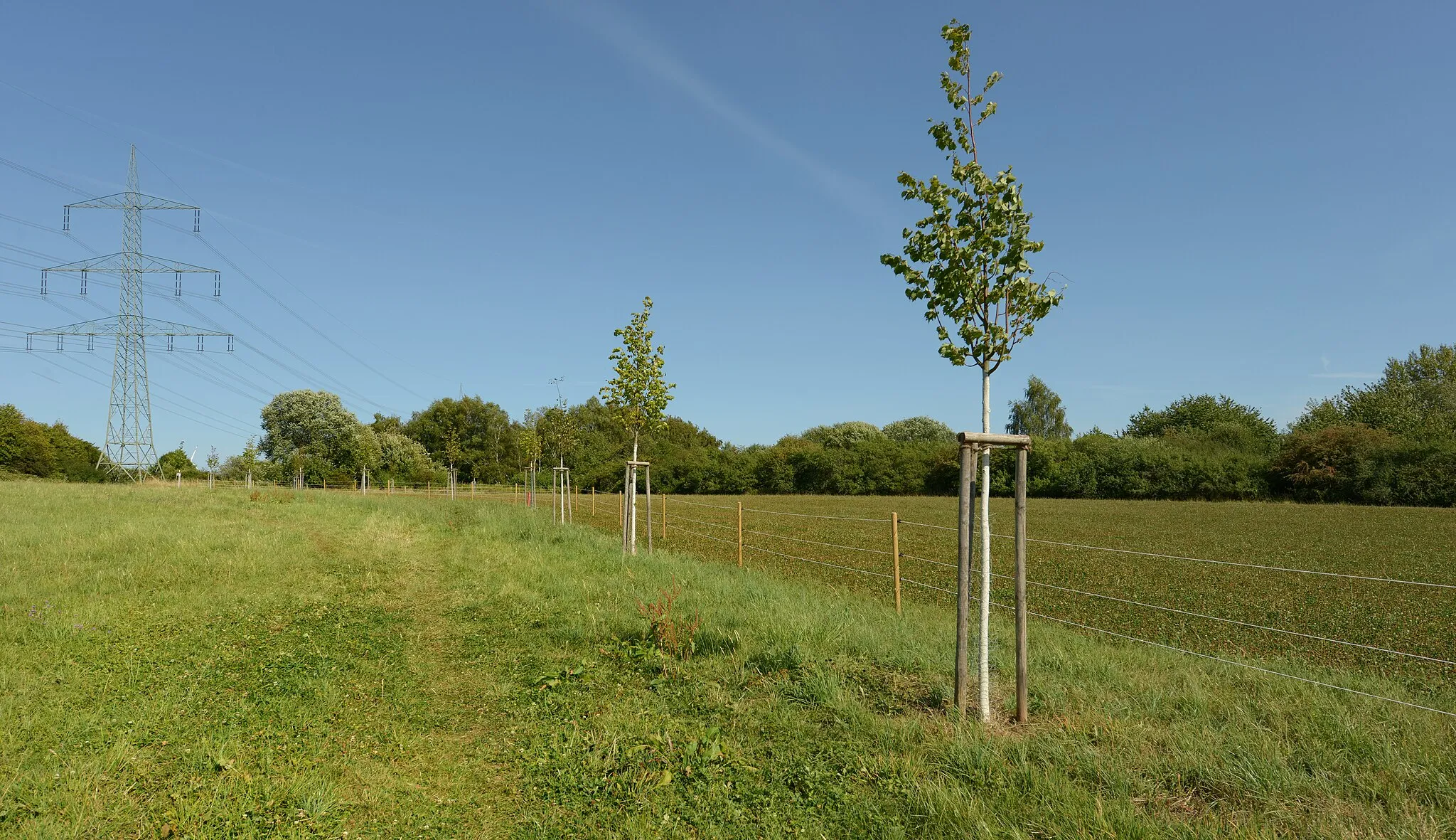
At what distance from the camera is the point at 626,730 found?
5129 millimetres

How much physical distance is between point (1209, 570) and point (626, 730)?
16.7 m

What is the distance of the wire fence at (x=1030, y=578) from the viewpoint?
302 inches

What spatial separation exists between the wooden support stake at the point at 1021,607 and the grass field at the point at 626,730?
176mm

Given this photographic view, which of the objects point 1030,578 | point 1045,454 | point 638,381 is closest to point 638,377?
point 638,381

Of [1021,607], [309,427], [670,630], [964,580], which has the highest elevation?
[309,427]

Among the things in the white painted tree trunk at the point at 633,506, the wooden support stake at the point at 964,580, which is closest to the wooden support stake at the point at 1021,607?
the wooden support stake at the point at 964,580

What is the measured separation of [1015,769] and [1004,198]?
380 cm

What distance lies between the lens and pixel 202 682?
19.8 feet

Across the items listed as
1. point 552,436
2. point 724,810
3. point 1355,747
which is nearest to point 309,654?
point 724,810

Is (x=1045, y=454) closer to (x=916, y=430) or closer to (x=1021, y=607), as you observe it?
(x=916, y=430)

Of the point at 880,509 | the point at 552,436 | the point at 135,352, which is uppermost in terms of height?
the point at 135,352

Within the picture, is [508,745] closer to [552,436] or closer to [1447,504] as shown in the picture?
[552,436]

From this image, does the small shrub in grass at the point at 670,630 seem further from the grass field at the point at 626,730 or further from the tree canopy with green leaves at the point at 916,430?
the tree canopy with green leaves at the point at 916,430

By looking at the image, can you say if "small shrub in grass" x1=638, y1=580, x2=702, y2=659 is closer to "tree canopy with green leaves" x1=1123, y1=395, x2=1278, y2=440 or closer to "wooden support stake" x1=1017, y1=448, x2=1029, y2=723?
"wooden support stake" x1=1017, y1=448, x2=1029, y2=723
